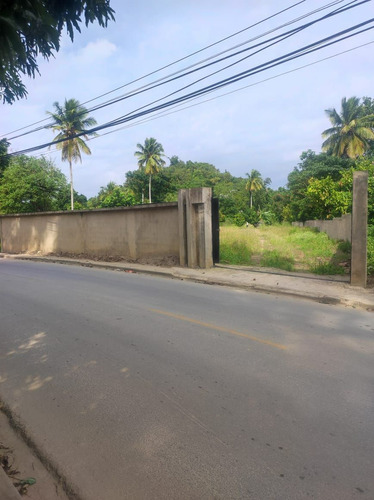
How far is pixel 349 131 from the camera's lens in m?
35.7

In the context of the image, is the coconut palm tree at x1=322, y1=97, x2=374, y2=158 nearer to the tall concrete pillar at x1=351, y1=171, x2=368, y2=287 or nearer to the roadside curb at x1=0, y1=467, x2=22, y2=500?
the tall concrete pillar at x1=351, y1=171, x2=368, y2=287

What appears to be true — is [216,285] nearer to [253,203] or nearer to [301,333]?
[301,333]

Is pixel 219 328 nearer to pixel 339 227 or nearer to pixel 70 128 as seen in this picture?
pixel 339 227

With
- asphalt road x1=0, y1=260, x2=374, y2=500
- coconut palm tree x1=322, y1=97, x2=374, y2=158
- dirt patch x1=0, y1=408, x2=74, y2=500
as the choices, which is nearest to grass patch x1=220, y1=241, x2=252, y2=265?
asphalt road x1=0, y1=260, x2=374, y2=500

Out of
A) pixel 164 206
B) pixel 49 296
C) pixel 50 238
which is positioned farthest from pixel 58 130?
pixel 49 296

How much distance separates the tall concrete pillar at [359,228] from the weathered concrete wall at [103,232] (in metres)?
6.61

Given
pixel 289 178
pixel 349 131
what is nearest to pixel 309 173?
pixel 349 131

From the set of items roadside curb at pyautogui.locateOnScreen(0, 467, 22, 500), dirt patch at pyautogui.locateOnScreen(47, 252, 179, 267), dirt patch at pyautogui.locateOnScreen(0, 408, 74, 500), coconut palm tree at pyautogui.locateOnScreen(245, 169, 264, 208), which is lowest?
dirt patch at pyautogui.locateOnScreen(0, 408, 74, 500)

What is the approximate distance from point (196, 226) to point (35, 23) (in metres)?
10.5

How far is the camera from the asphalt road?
98.0 inches

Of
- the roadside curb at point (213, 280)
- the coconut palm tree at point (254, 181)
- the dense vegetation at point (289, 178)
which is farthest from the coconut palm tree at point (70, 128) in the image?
the coconut palm tree at point (254, 181)

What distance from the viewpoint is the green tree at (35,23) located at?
85.0 inches

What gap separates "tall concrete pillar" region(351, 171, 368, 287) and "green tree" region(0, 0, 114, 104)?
7535mm

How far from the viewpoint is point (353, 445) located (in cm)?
279
